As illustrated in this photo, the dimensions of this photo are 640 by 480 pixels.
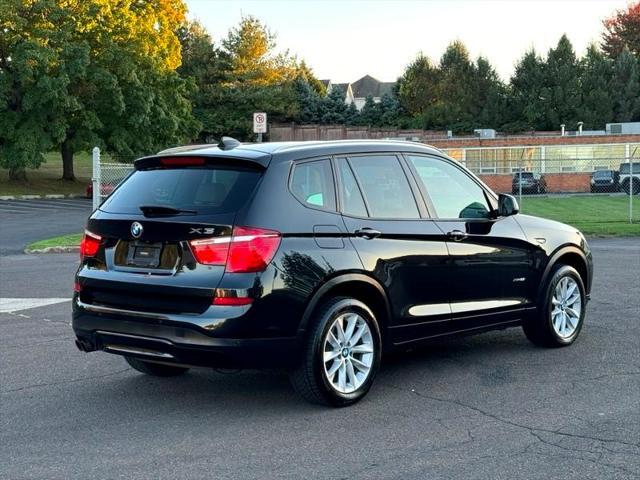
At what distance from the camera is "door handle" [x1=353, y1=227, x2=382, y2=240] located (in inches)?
243

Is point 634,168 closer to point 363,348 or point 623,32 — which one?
point 363,348

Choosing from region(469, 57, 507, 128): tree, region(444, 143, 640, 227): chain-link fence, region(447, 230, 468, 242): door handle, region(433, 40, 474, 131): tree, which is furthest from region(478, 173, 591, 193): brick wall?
region(447, 230, 468, 242): door handle

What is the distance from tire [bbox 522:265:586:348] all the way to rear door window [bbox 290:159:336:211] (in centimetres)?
250

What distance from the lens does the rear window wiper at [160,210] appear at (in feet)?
19.0

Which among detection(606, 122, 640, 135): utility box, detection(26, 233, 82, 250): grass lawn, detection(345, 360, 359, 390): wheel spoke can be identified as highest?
detection(606, 122, 640, 135): utility box

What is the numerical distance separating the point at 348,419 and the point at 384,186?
1771 mm

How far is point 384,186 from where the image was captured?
660 centimetres

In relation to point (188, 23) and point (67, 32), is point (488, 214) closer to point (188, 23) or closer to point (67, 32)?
point (67, 32)

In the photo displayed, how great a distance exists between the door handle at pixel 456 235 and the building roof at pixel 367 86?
130 m

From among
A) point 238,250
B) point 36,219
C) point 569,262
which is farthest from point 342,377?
point 36,219

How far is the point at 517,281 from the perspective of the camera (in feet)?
24.5

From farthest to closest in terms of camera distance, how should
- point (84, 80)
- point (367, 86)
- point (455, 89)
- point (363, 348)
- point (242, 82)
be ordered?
point (367, 86) < point (455, 89) < point (242, 82) < point (84, 80) < point (363, 348)

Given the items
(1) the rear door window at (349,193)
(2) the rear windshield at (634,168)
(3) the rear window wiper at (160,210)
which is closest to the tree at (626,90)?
(2) the rear windshield at (634,168)

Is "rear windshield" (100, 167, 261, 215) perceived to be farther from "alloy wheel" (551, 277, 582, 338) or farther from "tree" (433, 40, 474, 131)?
"tree" (433, 40, 474, 131)
